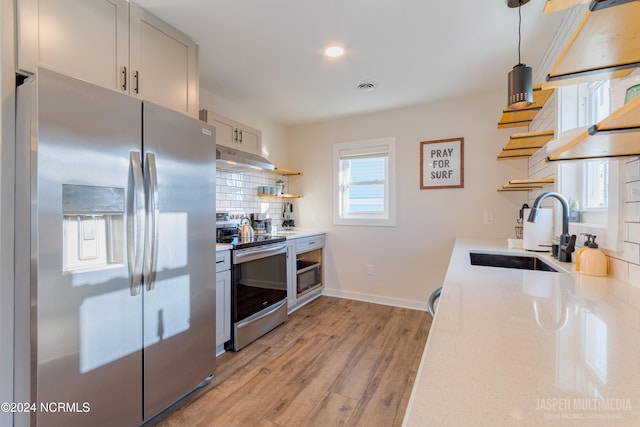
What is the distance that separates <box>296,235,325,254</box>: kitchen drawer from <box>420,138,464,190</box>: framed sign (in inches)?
55.0

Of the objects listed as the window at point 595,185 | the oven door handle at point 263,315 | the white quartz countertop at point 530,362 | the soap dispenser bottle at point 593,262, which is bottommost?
the oven door handle at point 263,315

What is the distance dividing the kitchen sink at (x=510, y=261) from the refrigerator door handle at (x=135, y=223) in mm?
2115

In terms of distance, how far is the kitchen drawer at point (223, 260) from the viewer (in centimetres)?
213

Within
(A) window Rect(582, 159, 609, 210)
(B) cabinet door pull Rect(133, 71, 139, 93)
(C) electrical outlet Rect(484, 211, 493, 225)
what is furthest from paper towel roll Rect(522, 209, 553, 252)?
(B) cabinet door pull Rect(133, 71, 139, 93)

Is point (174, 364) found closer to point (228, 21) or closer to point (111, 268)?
point (111, 268)

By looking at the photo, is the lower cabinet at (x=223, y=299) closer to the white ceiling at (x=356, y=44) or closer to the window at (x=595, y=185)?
the white ceiling at (x=356, y=44)

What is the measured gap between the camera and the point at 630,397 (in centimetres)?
46

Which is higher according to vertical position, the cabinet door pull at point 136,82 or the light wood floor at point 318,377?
the cabinet door pull at point 136,82

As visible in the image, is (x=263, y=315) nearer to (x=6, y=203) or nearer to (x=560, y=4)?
(x=6, y=203)

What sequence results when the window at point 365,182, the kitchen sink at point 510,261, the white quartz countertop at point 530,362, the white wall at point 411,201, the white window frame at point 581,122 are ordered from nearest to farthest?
the white quartz countertop at point 530,362 → the white window frame at point 581,122 → the kitchen sink at point 510,261 → the white wall at point 411,201 → the window at point 365,182

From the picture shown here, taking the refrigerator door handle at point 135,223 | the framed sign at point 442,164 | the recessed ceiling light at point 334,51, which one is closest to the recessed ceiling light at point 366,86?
the recessed ceiling light at point 334,51

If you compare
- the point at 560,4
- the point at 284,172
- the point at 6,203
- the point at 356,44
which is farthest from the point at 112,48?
the point at 284,172

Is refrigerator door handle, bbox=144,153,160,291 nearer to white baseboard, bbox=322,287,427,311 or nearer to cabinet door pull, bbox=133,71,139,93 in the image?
cabinet door pull, bbox=133,71,139,93

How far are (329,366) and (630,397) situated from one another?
190 centimetres
